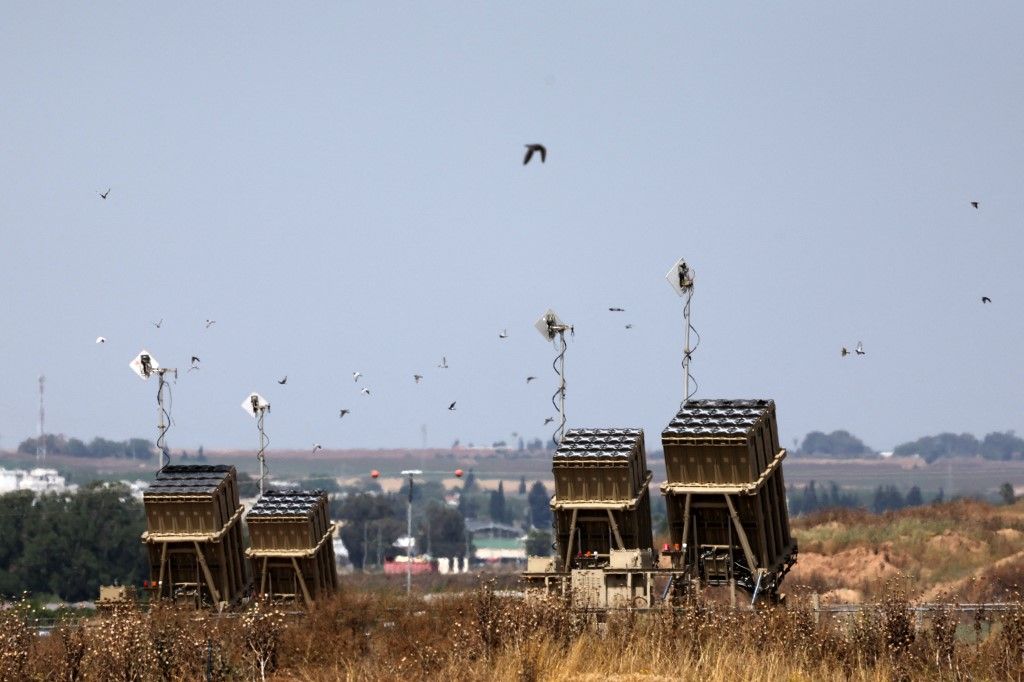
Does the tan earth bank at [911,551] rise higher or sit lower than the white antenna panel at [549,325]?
lower

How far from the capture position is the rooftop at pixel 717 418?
41406mm

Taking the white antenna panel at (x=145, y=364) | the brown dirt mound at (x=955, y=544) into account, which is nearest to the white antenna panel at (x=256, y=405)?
the white antenna panel at (x=145, y=364)

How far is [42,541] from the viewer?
5477 inches

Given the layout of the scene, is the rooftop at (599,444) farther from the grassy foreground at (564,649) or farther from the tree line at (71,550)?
the tree line at (71,550)

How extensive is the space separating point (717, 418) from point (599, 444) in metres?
4.21

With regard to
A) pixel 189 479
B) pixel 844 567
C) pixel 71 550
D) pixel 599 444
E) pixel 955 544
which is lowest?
pixel 71 550

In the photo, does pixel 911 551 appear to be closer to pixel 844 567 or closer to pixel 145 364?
pixel 844 567

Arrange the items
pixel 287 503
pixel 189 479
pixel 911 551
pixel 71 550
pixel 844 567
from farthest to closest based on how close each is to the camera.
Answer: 1. pixel 71 550
2. pixel 911 551
3. pixel 844 567
4. pixel 287 503
5. pixel 189 479

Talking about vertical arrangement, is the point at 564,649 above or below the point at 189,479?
below

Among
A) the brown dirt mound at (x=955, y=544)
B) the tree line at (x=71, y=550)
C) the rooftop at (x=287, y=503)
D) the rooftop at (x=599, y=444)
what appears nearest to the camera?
the rooftop at (x=599, y=444)

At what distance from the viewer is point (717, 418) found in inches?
1655

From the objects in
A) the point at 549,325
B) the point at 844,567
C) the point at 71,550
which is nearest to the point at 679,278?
the point at 549,325

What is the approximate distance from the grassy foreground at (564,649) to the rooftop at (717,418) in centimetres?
478

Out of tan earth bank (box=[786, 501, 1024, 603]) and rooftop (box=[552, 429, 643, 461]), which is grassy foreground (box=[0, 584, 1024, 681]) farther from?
tan earth bank (box=[786, 501, 1024, 603])
